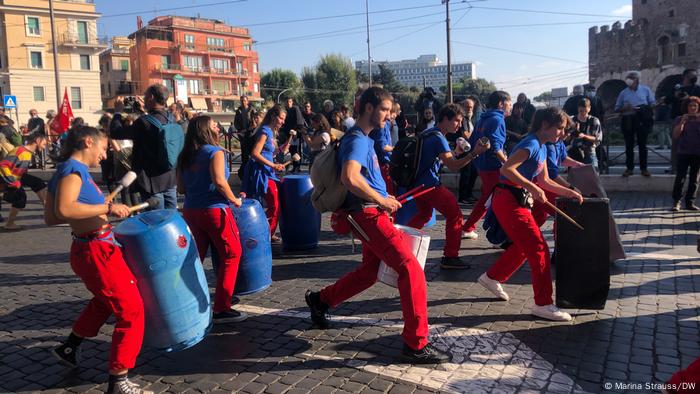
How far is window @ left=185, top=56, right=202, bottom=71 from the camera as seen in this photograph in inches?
3231

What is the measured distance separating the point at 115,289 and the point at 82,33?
6063 centimetres

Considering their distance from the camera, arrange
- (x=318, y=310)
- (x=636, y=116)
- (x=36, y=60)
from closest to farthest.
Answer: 1. (x=318, y=310)
2. (x=636, y=116)
3. (x=36, y=60)

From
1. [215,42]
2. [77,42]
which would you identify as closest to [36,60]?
[77,42]

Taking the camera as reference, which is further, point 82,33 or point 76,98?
point 82,33

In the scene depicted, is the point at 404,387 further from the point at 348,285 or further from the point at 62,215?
the point at 62,215

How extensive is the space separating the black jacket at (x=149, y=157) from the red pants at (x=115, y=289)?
2557mm

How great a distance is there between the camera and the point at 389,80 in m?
77.9

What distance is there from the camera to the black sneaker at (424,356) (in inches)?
149

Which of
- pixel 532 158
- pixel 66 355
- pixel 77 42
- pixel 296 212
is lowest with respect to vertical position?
pixel 66 355

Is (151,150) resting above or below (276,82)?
below

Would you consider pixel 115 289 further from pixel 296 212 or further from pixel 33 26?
pixel 33 26

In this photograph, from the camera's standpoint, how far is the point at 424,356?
3.79 meters

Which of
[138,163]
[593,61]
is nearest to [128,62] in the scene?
[593,61]

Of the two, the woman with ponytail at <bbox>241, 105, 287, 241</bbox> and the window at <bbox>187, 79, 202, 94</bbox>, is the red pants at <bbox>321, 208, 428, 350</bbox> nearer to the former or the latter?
the woman with ponytail at <bbox>241, 105, 287, 241</bbox>
